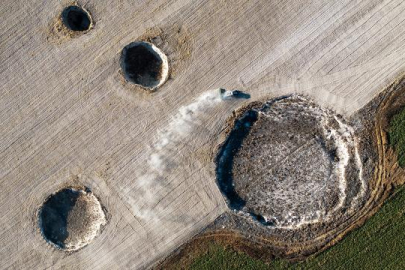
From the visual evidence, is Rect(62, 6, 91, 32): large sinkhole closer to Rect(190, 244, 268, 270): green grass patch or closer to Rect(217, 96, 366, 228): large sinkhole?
Rect(217, 96, 366, 228): large sinkhole

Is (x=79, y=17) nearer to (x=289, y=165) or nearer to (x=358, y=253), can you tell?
(x=289, y=165)

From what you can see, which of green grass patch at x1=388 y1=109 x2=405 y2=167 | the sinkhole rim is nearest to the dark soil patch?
the sinkhole rim

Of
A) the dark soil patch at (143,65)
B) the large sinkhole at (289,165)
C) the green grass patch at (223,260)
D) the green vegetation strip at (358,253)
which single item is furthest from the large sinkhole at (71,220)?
the large sinkhole at (289,165)

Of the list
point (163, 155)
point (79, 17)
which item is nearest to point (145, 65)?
point (79, 17)

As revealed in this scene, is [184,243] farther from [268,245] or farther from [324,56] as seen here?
[324,56]

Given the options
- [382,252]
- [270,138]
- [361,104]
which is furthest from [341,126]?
[382,252]
